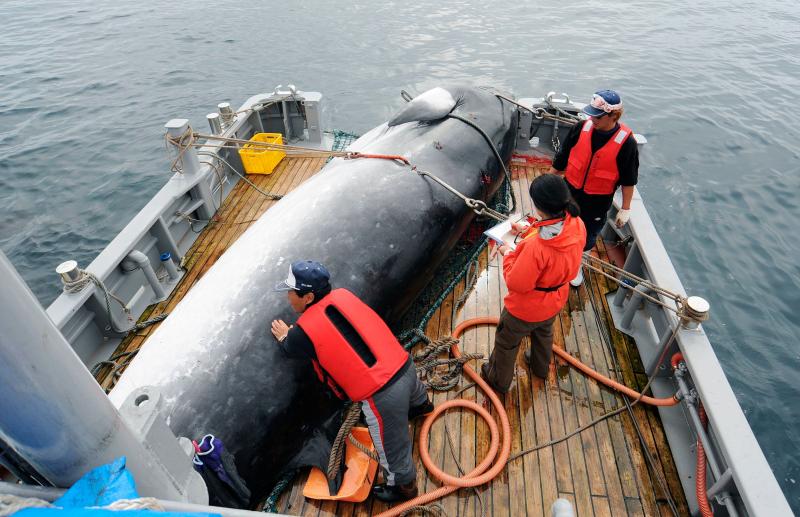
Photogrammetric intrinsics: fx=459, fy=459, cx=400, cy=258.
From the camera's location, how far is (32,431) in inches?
50.2

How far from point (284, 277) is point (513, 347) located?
204cm

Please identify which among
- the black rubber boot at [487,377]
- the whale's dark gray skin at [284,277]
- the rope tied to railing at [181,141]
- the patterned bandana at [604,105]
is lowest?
the black rubber boot at [487,377]

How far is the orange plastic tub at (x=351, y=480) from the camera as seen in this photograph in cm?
349

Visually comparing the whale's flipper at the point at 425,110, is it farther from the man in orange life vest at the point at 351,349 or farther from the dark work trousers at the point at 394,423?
the dark work trousers at the point at 394,423

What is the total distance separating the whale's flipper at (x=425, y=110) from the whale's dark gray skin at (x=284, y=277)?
7 centimetres

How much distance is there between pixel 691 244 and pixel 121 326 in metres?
9.29

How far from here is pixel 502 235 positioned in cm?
420

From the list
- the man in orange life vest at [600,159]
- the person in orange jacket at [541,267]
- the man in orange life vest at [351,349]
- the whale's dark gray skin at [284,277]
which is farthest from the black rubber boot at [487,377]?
the man in orange life vest at [600,159]

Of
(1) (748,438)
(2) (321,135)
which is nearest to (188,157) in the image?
(2) (321,135)

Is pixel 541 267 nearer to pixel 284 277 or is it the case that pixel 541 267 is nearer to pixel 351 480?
Result: pixel 284 277

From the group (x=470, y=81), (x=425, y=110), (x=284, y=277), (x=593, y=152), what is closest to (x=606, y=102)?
(x=593, y=152)

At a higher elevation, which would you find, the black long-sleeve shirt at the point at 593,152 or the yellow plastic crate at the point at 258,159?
the black long-sleeve shirt at the point at 593,152

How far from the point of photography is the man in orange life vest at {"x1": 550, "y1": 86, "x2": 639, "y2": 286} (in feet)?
14.2

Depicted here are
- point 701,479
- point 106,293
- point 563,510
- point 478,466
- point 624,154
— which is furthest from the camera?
point 624,154
